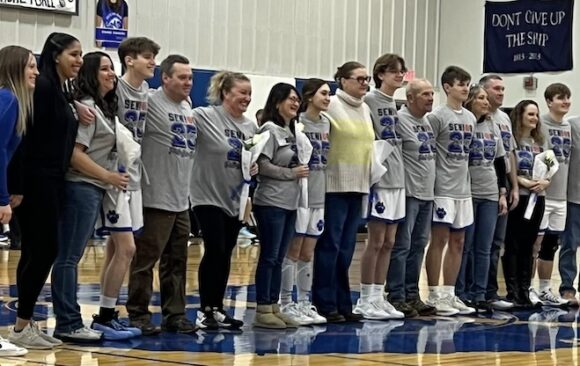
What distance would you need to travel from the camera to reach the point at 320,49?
19203mm

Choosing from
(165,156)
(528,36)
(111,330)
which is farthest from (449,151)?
(528,36)

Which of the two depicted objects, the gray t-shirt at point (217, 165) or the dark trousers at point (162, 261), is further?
the gray t-shirt at point (217, 165)

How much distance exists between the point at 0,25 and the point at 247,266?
5.62 m

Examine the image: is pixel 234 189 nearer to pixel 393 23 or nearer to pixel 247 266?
pixel 247 266

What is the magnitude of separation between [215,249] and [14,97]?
1.84 m

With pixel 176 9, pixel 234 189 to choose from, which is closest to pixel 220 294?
pixel 234 189

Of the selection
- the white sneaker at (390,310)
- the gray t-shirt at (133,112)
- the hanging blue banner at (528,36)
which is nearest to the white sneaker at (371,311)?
the white sneaker at (390,310)

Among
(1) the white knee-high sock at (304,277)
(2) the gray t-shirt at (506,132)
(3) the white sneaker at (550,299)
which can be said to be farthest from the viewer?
(3) the white sneaker at (550,299)

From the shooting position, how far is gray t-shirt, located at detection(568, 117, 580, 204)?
9.54 m

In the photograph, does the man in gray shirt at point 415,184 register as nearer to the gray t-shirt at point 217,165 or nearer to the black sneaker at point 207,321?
the gray t-shirt at point 217,165

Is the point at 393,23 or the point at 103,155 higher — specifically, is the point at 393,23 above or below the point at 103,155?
above

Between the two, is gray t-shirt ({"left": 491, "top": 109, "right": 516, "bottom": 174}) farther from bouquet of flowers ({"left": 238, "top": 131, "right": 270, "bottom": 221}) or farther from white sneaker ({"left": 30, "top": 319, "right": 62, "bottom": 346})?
white sneaker ({"left": 30, "top": 319, "right": 62, "bottom": 346})

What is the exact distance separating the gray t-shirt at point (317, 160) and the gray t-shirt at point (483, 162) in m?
1.50

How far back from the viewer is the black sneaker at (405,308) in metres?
8.17
